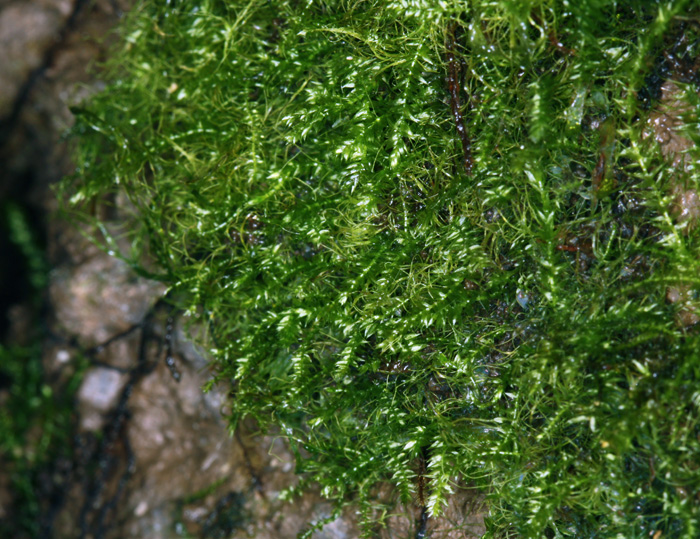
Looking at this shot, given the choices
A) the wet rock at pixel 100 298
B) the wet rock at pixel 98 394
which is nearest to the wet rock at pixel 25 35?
the wet rock at pixel 100 298

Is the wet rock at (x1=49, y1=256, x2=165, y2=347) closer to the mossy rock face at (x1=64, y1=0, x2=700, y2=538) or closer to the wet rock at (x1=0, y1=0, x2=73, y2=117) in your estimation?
the mossy rock face at (x1=64, y1=0, x2=700, y2=538)

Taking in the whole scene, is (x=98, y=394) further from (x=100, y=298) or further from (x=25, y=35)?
(x=25, y=35)

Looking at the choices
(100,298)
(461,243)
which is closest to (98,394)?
(100,298)

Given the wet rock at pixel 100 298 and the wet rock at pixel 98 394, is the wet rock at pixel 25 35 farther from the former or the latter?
the wet rock at pixel 98 394

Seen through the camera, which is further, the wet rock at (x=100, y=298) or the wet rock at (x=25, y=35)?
the wet rock at (x=25, y=35)

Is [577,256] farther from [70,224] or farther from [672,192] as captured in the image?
[70,224]

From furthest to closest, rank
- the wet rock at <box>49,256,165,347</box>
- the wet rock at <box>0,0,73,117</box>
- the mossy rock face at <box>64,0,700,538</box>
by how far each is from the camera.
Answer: the wet rock at <box>0,0,73,117</box>, the wet rock at <box>49,256,165,347</box>, the mossy rock face at <box>64,0,700,538</box>

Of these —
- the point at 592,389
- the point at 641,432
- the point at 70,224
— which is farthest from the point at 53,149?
the point at 641,432

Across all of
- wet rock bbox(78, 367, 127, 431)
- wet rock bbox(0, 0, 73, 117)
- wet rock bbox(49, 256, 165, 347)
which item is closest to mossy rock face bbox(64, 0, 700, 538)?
wet rock bbox(49, 256, 165, 347)
